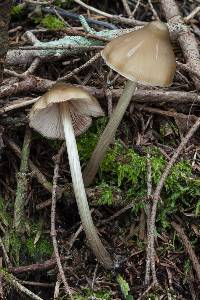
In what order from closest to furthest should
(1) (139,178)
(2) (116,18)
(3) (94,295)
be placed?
(3) (94,295)
(1) (139,178)
(2) (116,18)

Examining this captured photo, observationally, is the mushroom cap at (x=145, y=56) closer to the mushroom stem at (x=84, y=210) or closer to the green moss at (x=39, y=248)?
the mushroom stem at (x=84, y=210)

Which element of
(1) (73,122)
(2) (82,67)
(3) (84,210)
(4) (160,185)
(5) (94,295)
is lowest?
(5) (94,295)

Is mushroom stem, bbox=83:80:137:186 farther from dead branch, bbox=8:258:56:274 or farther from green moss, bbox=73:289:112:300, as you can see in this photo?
green moss, bbox=73:289:112:300

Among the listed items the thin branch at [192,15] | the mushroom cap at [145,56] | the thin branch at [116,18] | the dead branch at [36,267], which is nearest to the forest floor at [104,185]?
the dead branch at [36,267]

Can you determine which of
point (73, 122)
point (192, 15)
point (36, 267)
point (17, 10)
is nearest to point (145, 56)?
point (73, 122)

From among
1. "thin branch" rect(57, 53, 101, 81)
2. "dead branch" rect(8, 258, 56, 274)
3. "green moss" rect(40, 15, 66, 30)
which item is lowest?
"dead branch" rect(8, 258, 56, 274)

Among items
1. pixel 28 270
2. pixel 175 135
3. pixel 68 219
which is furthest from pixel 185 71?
pixel 28 270

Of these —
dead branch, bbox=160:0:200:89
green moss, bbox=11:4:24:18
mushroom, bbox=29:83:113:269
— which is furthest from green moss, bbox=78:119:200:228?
green moss, bbox=11:4:24:18

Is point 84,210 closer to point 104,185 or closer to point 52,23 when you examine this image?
point 104,185
